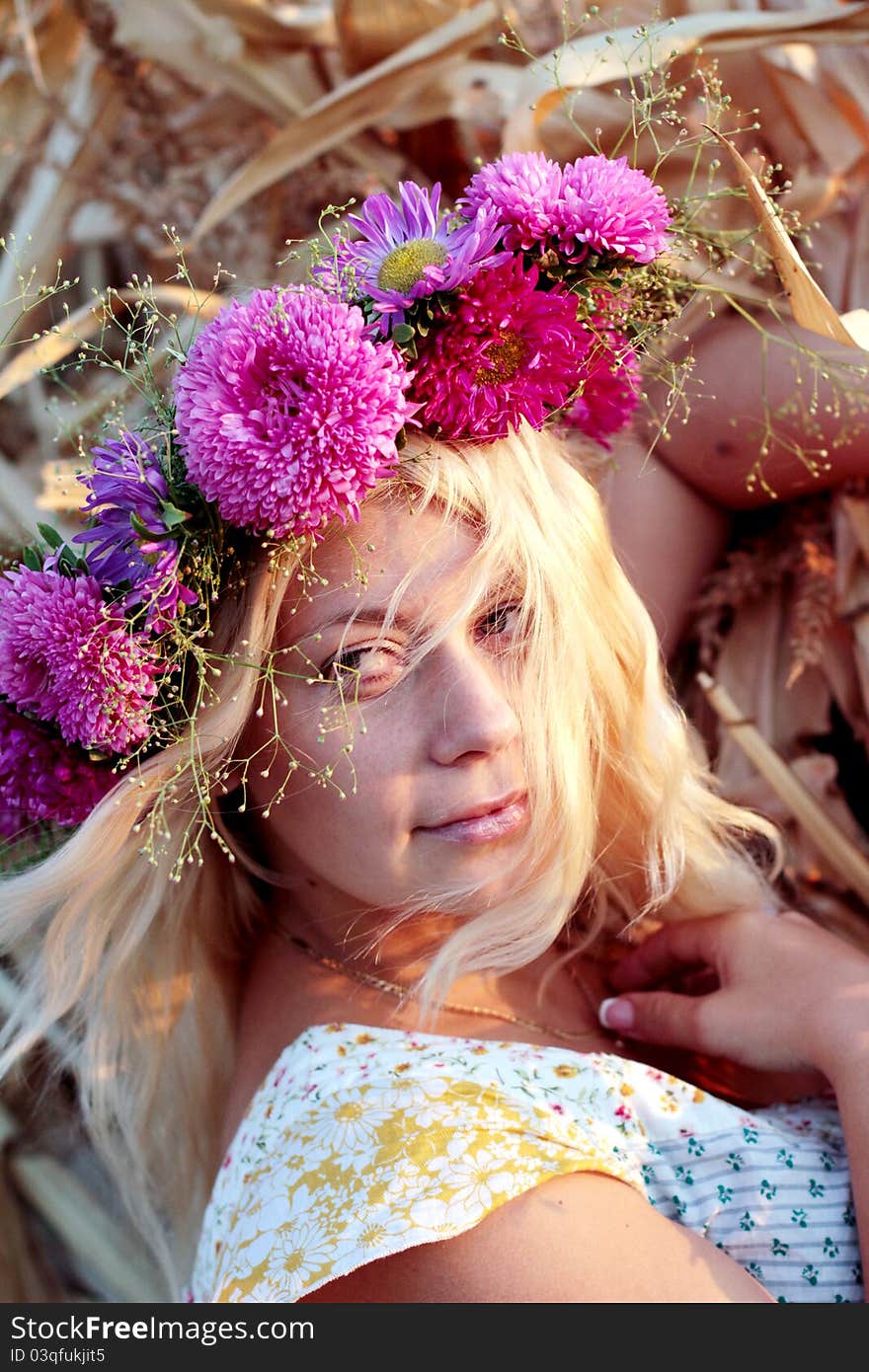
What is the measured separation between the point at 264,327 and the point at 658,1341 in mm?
973

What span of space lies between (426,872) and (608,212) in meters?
0.66

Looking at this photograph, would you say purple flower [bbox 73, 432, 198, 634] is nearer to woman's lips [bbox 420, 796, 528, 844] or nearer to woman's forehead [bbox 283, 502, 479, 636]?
woman's forehead [bbox 283, 502, 479, 636]

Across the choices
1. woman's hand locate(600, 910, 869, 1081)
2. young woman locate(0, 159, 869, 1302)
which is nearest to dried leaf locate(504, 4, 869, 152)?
young woman locate(0, 159, 869, 1302)

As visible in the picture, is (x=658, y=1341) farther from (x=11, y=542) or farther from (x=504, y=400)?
(x=11, y=542)

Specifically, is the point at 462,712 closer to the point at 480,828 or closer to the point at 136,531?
the point at 480,828

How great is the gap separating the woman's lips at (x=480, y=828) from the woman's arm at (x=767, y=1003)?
0.39 metres

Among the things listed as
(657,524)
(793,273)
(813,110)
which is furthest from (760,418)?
(813,110)

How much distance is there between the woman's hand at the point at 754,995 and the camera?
4.17 ft

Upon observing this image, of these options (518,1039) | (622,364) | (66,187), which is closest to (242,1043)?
(518,1039)

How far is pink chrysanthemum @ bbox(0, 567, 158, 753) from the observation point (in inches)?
42.4

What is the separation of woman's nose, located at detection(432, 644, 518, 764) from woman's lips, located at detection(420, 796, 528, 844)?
76mm

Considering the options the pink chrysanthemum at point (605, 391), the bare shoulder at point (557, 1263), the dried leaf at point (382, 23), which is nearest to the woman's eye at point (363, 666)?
the pink chrysanthemum at point (605, 391)

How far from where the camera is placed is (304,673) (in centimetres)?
115

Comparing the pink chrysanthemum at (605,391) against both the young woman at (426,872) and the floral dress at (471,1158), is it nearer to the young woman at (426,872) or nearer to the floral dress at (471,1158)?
the young woman at (426,872)
